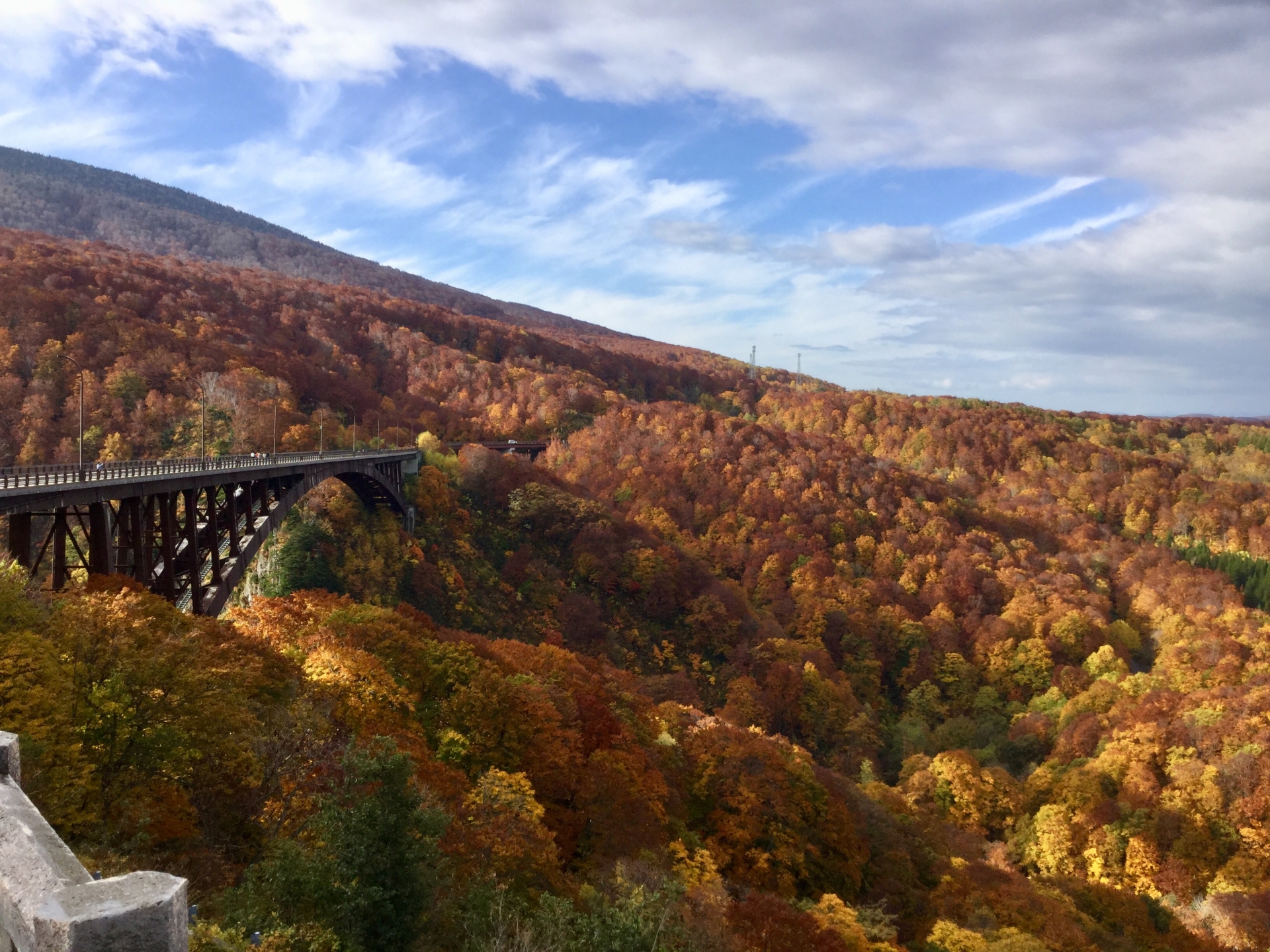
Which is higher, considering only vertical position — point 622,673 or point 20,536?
point 20,536

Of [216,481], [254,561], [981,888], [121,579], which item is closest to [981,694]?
[981,888]

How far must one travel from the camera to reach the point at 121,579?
24359mm

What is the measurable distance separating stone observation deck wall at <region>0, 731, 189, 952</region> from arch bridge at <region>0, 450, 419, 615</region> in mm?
20315

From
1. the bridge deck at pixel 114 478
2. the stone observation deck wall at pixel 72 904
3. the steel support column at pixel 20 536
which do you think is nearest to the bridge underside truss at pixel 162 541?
the steel support column at pixel 20 536

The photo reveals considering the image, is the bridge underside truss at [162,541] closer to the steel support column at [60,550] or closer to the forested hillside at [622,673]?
the steel support column at [60,550]

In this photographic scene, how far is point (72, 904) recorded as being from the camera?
4461 millimetres

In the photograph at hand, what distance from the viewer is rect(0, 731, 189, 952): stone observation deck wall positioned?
4.34 m

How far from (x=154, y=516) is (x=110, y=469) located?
453 cm

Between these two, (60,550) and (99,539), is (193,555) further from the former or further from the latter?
(60,550)

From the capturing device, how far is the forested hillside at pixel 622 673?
16422mm

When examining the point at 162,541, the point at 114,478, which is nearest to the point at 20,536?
the point at 114,478

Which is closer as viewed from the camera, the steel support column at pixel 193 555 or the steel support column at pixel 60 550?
the steel support column at pixel 60 550

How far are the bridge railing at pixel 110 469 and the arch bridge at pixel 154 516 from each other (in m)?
0.07

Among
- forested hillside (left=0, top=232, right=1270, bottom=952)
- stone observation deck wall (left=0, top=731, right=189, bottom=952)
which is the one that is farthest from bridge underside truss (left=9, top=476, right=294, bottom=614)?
stone observation deck wall (left=0, top=731, right=189, bottom=952)
